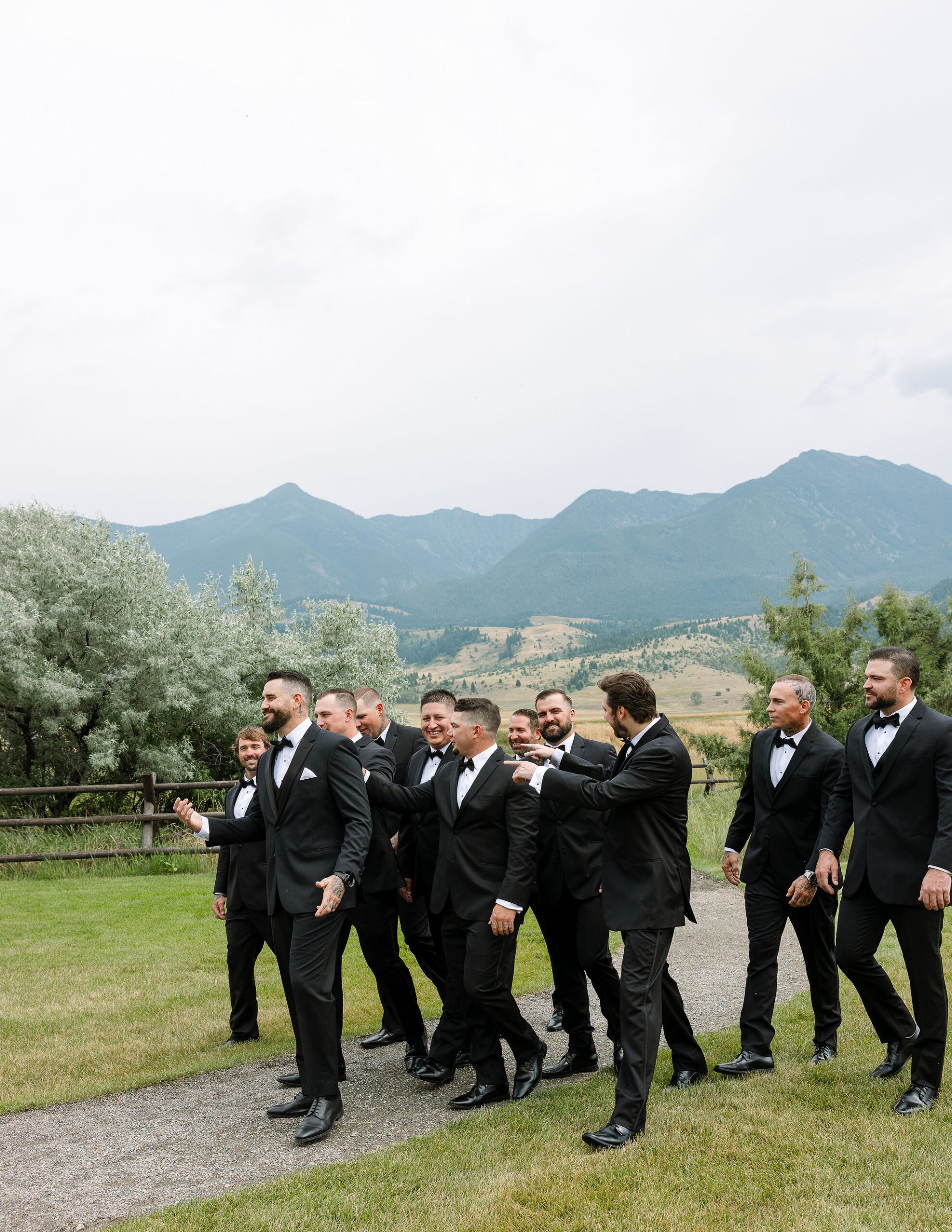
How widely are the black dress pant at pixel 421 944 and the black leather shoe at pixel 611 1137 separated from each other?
2.13 m

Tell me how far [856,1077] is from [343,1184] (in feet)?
9.65

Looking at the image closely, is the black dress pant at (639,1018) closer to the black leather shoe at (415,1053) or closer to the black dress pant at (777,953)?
the black dress pant at (777,953)

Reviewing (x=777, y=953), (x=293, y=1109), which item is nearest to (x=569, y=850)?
(x=777, y=953)

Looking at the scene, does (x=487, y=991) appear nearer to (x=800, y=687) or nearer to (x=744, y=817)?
(x=744, y=817)

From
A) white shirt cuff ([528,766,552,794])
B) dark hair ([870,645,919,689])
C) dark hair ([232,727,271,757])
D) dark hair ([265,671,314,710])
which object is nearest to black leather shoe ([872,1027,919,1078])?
dark hair ([870,645,919,689])

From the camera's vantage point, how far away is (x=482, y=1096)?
5.21 meters

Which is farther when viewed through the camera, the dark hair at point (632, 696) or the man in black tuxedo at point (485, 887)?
the man in black tuxedo at point (485, 887)

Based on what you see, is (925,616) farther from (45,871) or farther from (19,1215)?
(19,1215)

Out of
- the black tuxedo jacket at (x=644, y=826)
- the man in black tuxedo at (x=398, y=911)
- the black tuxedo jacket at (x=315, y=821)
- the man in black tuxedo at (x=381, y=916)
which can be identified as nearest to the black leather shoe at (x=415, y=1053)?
the man in black tuxedo at (x=381, y=916)

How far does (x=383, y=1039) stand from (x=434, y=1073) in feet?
3.34

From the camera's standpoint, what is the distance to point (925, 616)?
40438 millimetres

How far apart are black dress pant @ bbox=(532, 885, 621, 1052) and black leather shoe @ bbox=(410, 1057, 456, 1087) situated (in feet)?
2.60

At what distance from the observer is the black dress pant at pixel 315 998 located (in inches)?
196

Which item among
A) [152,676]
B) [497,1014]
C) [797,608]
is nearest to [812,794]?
[497,1014]
